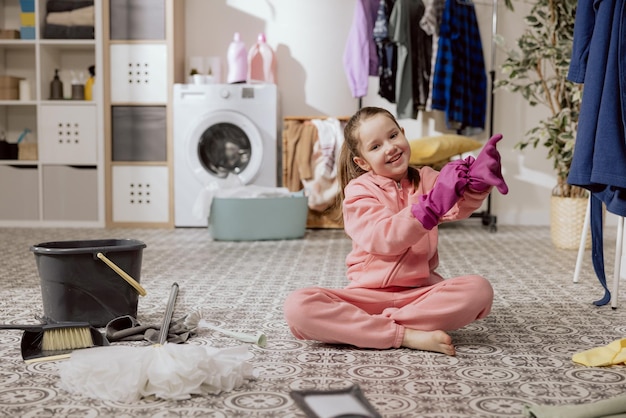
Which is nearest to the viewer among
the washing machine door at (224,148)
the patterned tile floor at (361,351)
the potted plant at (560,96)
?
the patterned tile floor at (361,351)

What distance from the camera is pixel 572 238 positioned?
344cm

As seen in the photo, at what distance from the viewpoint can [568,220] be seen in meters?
3.43

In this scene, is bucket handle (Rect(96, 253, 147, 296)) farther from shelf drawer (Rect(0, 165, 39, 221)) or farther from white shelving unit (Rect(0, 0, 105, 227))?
shelf drawer (Rect(0, 165, 39, 221))

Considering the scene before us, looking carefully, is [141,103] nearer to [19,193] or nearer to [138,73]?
[138,73]

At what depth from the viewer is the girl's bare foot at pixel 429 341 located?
63.1 inches

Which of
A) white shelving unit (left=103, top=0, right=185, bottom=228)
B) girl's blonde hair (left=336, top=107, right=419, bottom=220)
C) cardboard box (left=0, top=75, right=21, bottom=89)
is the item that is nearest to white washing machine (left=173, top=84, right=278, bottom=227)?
white shelving unit (left=103, top=0, right=185, bottom=228)

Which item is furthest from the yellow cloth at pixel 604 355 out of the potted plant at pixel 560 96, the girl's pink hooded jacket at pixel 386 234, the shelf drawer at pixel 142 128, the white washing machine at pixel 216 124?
the shelf drawer at pixel 142 128

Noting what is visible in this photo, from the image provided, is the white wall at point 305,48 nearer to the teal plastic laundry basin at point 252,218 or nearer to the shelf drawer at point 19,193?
the teal plastic laundry basin at point 252,218

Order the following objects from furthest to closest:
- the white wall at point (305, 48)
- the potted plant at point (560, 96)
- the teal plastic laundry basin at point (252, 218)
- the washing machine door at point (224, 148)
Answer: the white wall at point (305, 48), the washing machine door at point (224, 148), the teal plastic laundry basin at point (252, 218), the potted plant at point (560, 96)

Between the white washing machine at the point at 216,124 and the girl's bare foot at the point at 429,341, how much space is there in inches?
110

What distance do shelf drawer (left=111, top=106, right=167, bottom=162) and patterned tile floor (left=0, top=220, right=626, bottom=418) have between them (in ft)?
4.14

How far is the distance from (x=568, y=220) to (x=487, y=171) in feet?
6.93

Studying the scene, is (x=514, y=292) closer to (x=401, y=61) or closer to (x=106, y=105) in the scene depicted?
(x=401, y=61)

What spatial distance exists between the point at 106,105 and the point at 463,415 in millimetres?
3707
